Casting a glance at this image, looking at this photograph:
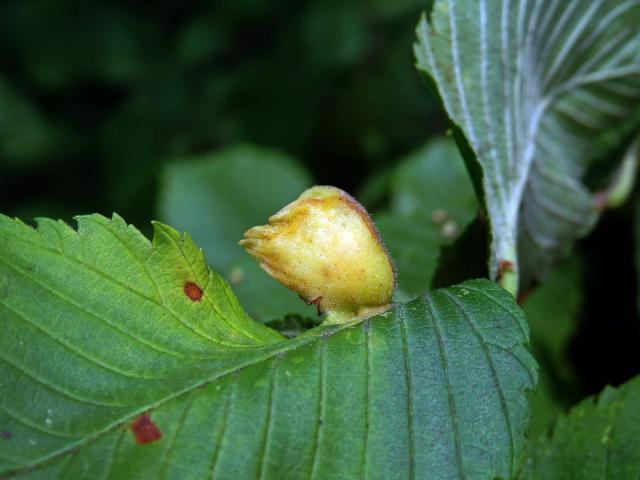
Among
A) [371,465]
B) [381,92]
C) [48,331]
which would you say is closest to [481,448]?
[371,465]

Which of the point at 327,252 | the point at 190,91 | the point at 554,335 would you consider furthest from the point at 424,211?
the point at 190,91

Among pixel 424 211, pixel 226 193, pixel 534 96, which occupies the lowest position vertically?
pixel 534 96

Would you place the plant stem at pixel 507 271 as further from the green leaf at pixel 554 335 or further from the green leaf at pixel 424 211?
the green leaf at pixel 554 335

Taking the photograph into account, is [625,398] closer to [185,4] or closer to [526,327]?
[526,327]

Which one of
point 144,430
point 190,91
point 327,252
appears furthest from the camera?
point 190,91

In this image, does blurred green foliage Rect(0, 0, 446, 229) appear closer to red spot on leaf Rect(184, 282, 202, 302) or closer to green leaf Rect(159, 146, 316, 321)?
green leaf Rect(159, 146, 316, 321)

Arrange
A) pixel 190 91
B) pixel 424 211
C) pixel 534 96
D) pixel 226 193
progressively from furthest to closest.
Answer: pixel 190 91
pixel 226 193
pixel 424 211
pixel 534 96

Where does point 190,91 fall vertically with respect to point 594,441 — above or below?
above

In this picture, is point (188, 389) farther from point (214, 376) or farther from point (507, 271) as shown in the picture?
point (507, 271)
